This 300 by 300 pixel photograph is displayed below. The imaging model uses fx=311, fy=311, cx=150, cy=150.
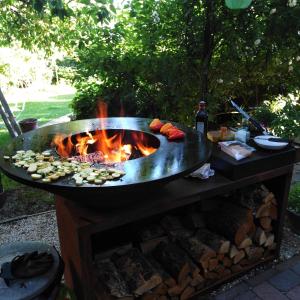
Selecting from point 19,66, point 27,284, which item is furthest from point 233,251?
point 19,66

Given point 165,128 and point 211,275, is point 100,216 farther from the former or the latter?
point 211,275

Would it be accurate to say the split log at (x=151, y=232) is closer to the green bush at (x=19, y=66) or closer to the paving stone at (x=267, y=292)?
the paving stone at (x=267, y=292)

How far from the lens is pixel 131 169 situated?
1.78 meters

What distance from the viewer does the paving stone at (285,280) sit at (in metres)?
2.49

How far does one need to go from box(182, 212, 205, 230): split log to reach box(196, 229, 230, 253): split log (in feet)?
0.31

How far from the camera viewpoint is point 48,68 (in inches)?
404

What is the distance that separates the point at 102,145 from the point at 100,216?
785 millimetres

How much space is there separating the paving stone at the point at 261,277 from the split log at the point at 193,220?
579mm

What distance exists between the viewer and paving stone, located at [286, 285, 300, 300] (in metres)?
2.40

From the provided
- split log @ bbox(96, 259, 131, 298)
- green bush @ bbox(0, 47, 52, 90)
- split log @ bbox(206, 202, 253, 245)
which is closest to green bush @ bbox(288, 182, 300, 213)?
split log @ bbox(206, 202, 253, 245)

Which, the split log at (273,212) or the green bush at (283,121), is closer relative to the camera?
the split log at (273,212)

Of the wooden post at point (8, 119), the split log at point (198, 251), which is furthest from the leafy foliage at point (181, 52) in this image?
the split log at point (198, 251)

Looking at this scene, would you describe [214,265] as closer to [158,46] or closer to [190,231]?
[190,231]

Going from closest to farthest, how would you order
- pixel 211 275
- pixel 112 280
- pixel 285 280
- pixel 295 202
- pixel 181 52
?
pixel 112 280 → pixel 211 275 → pixel 285 280 → pixel 295 202 → pixel 181 52
